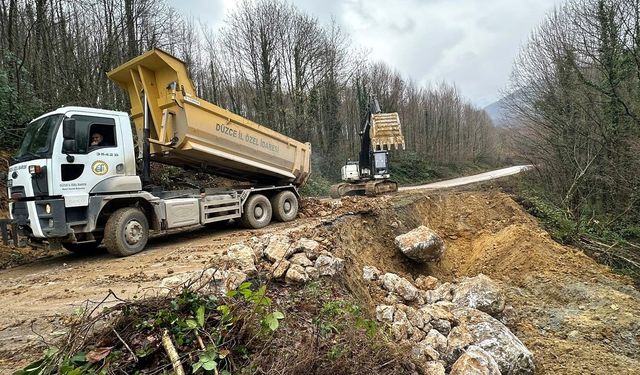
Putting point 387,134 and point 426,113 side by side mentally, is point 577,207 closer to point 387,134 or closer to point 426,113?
point 387,134

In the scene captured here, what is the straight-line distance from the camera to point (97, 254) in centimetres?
695

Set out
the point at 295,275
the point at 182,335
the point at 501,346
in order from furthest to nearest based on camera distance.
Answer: the point at 501,346
the point at 295,275
the point at 182,335

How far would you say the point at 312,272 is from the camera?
4.62m

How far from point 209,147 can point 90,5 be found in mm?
11190

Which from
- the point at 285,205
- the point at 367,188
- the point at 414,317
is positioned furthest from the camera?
the point at 367,188

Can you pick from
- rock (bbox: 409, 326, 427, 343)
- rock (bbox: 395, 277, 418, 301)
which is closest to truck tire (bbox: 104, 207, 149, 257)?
rock (bbox: 395, 277, 418, 301)

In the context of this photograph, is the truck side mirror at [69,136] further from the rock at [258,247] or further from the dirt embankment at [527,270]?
the dirt embankment at [527,270]

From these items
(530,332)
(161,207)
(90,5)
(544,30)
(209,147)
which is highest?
(90,5)

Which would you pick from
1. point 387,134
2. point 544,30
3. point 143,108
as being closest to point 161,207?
point 143,108

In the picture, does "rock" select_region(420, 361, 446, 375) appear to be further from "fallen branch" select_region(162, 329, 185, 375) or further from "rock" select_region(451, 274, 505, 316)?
"rock" select_region(451, 274, 505, 316)

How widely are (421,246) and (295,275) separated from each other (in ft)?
14.0

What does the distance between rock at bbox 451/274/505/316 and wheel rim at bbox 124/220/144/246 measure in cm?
561

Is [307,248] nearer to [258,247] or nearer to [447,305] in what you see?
[258,247]

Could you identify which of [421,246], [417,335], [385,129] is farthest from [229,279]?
[385,129]
